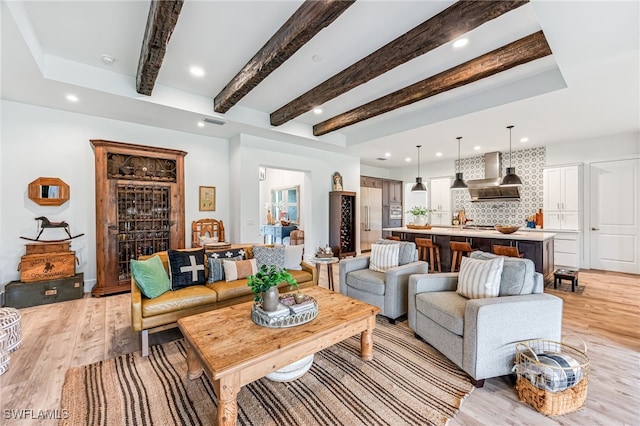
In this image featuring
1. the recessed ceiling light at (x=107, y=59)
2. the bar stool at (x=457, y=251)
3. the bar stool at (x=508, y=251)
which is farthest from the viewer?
the bar stool at (x=457, y=251)

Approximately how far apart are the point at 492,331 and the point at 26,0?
4.61m

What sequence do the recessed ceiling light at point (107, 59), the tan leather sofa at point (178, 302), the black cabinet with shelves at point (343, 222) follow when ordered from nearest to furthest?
the tan leather sofa at point (178, 302) < the recessed ceiling light at point (107, 59) < the black cabinet with shelves at point (343, 222)

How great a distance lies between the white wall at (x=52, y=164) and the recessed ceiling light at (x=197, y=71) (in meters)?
1.88

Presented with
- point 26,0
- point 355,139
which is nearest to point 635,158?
point 355,139

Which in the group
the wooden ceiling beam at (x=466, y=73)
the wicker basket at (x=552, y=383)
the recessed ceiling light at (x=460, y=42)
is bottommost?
the wicker basket at (x=552, y=383)

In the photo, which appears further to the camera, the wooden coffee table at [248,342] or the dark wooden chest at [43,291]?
the dark wooden chest at [43,291]

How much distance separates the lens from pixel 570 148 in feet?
19.4

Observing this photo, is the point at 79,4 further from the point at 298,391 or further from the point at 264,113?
the point at 298,391

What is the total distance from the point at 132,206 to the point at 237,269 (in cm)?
259

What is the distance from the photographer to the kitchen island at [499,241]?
425 centimetres

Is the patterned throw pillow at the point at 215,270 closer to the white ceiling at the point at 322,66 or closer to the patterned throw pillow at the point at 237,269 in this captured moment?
the patterned throw pillow at the point at 237,269

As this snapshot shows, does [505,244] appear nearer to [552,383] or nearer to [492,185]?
[492,185]

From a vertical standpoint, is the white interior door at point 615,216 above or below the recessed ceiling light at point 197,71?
below

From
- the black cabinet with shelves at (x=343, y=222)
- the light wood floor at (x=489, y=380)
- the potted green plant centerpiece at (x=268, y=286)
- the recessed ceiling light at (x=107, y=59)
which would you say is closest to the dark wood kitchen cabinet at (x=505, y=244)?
the light wood floor at (x=489, y=380)
